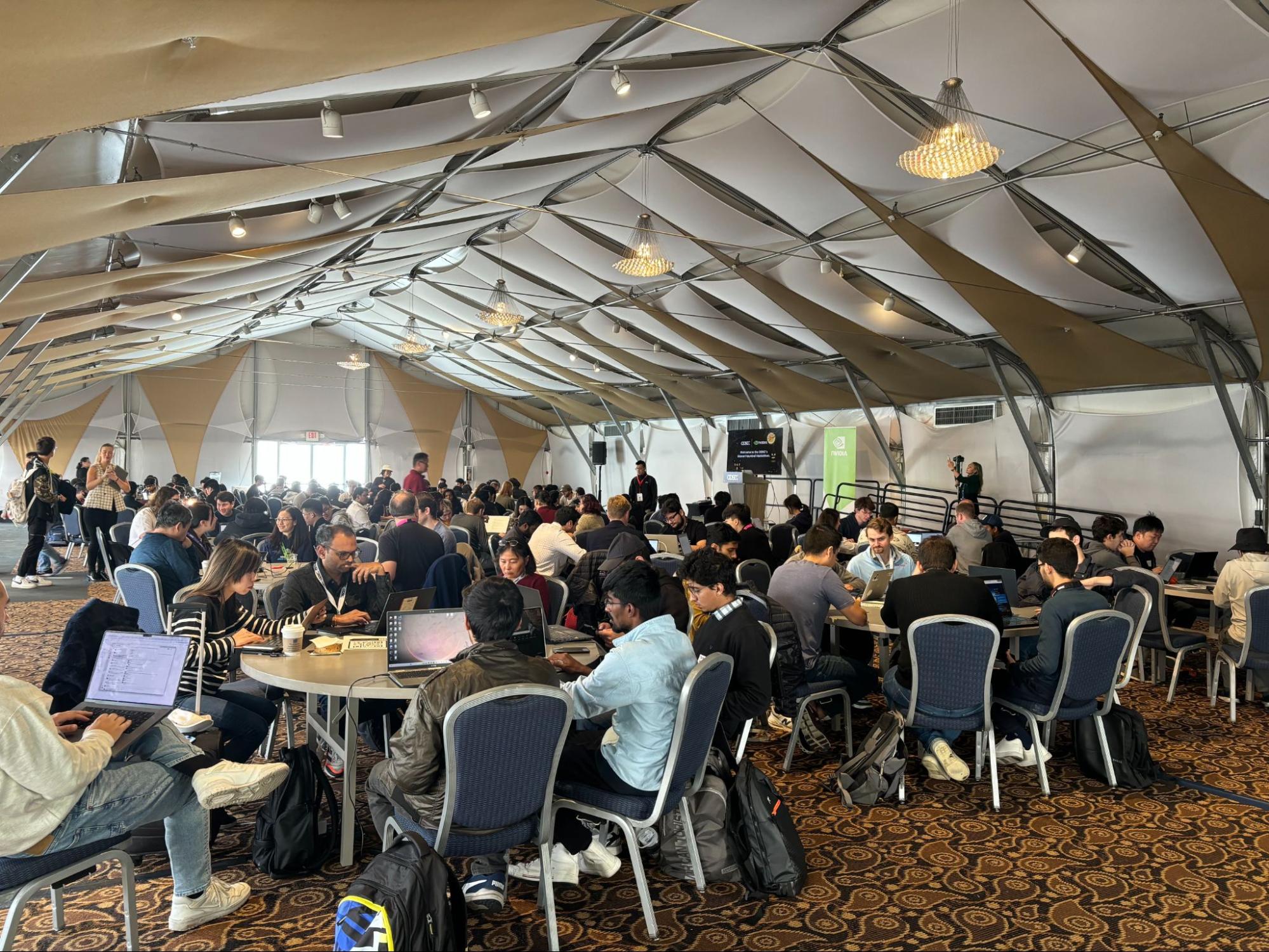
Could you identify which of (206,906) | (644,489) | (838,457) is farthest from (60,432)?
(206,906)

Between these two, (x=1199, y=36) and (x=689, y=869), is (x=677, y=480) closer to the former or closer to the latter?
(x=1199, y=36)

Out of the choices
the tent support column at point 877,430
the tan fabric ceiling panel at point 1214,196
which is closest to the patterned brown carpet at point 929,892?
the tan fabric ceiling panel at point 1214,196

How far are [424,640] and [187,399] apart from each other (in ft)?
76.4

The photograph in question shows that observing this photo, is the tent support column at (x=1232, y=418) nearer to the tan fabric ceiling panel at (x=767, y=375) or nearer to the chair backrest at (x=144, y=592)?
the tan fabric ceiling panel at (x=767, y=375)

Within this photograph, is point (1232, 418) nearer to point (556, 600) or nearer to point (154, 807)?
point (556, 600)

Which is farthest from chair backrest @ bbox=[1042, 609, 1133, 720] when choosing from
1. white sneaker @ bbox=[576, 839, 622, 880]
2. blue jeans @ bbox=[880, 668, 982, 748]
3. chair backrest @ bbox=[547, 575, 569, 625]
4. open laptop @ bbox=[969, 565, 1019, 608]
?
chair backrest @ bbox=[547, 575, 569, 625]

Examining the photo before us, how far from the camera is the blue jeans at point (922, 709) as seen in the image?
441cm

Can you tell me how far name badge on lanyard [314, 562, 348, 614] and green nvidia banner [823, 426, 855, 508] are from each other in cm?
1156

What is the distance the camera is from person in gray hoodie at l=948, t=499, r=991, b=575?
8055 mm

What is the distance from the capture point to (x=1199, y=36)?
17.9ft

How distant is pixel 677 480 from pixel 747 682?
1829 centimetres

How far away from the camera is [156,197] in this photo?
480 centimetres

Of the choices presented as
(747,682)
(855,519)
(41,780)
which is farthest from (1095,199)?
(41,780)

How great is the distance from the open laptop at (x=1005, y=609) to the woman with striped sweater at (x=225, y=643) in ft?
13.5
